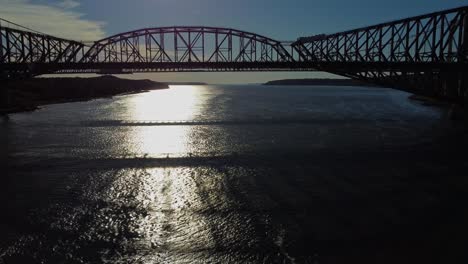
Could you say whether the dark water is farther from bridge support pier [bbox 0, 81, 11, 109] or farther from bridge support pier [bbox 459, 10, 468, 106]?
bridge support pier [bbox 0, 81, 11, 109]

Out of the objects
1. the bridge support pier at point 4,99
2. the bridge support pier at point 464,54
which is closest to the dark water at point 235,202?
the bridge support pier at point 464,54

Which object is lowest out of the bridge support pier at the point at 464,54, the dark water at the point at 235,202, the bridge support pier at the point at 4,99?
the dark water at the point at 235,202

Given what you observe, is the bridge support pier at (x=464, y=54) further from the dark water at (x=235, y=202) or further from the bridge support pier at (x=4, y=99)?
the bridge support pier at (x=4, y=99)

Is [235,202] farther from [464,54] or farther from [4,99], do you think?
[4,99]

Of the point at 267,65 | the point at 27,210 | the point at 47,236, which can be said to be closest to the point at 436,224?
the point at 47,236

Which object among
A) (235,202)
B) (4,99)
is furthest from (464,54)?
(4,99)

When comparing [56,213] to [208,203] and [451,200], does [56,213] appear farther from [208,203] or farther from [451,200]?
[451,200]

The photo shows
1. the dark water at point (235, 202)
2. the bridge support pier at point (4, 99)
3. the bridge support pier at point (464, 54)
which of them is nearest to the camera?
the dark water at point (235, 202)

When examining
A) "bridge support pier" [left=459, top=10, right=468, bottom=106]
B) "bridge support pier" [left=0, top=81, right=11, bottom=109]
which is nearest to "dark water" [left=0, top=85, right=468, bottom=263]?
"bridge support pier" [left=459, top=10, right=468, bottom=106]
